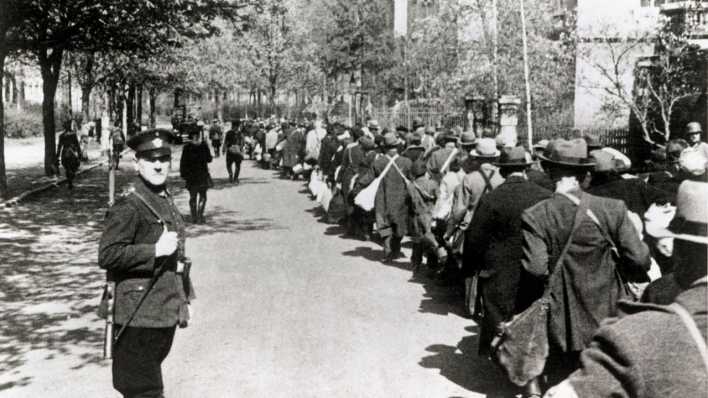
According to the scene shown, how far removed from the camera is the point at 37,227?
14523 mm

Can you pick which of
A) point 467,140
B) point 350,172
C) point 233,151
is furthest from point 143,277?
point 233,151

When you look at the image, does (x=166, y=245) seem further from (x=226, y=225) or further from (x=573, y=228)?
(x=226, y=225)

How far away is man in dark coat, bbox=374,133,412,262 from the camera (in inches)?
436

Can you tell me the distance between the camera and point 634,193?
21.7 feet

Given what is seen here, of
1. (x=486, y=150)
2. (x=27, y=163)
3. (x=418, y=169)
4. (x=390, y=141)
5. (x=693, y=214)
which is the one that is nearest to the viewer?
(x=693, y=214)

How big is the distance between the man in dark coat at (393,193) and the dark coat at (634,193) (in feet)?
14.8

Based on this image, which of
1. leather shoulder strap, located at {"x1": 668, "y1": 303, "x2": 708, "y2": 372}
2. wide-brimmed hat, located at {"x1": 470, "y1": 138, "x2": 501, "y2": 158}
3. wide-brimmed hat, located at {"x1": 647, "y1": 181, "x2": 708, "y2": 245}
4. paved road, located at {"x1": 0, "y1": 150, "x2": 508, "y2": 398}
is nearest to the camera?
leather shoulder strap, located at {"x1": 668, "y1": 303, "x2": 708, "y2": 372}

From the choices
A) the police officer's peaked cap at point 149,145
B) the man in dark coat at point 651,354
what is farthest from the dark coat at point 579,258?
the man in dark coat at point 651,354

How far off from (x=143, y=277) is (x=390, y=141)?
6.88 metres

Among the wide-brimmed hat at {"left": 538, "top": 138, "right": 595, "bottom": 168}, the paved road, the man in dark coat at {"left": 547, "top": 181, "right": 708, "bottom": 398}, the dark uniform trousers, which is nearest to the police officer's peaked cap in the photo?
the dark uniform trousers

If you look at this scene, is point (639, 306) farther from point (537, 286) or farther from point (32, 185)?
point (32, 185)

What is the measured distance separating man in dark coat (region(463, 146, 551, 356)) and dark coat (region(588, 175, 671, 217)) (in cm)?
80

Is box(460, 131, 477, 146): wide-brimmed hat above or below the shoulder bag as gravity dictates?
above

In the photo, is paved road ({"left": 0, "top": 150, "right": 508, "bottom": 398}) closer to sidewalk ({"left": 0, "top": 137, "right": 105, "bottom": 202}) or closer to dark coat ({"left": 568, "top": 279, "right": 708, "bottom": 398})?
dark coat ({"left": 568, "top": 279, "right": 708, "bottom": 398})
